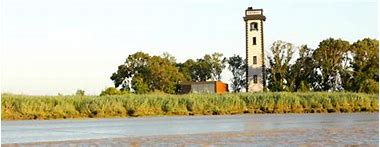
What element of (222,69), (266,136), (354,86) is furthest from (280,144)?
(222,69)

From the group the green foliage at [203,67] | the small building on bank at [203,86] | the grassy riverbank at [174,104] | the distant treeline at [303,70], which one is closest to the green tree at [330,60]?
the distant treeline at [303,70]

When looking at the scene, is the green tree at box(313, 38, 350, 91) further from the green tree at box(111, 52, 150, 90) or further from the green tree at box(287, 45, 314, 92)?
the green tree at box(111, 52, 150, 90)

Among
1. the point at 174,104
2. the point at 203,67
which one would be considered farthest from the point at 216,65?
the point at 174,104

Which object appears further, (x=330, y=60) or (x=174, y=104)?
(x=330, y=60)

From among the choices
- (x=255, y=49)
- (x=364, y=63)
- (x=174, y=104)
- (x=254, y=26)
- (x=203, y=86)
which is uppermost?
(x=254, y=26)

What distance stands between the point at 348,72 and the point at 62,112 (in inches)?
1651

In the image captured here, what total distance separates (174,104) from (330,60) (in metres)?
40.1

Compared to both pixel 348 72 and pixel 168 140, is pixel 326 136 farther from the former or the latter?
pixel 348 72

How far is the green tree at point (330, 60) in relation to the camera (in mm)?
60438

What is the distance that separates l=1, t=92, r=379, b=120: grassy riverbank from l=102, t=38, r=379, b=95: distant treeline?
24740 mm

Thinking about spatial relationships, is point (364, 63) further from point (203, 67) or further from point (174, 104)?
point (174, 104)

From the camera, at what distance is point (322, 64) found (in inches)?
2450

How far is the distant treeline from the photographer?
195 feet

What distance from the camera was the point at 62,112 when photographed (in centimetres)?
2236
